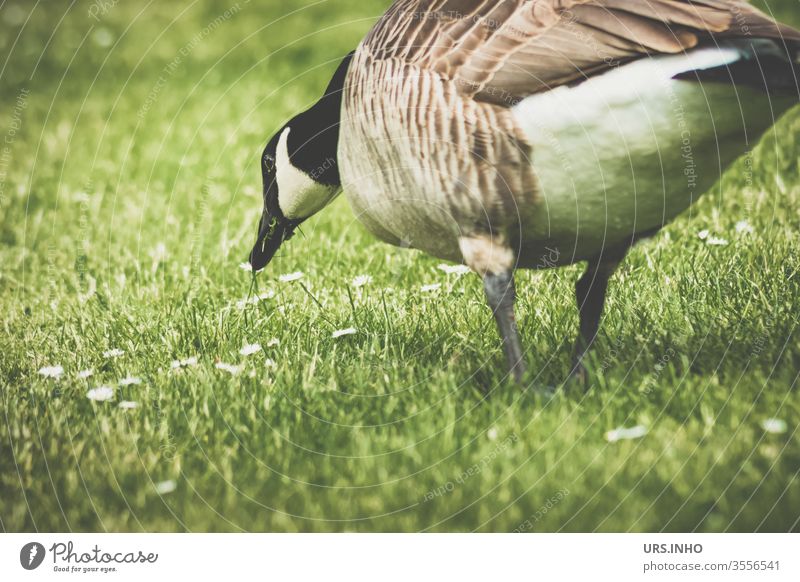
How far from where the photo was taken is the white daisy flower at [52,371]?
107 inches

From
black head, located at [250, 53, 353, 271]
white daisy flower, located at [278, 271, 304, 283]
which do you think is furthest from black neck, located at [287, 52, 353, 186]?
white daisy flower, located at [278, 271, 304, 283]

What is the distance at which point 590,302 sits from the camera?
260cm

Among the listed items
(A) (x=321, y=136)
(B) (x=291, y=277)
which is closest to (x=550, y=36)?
(A) (x=321, y=136)

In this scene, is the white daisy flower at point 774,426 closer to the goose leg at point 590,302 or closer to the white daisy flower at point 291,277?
the goose leg at point 590,302

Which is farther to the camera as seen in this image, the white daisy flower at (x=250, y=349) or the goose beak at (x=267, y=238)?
the goose beak at (x=267, y=238)

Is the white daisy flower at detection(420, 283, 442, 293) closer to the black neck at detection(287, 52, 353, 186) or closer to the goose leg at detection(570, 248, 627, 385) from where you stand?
the black neck at detection(287, 52, 353, 186)

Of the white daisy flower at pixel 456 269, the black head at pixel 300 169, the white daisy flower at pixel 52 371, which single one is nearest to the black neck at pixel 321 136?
the black head at pixel 300 169

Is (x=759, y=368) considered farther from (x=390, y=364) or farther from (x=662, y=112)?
(x=390, y=364)

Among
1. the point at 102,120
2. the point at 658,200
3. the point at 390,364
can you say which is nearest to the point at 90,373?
the point at 390,364

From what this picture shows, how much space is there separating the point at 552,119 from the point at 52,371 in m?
1.69

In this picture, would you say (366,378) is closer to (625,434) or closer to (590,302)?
(590,302)

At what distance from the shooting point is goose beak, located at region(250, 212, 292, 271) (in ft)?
10.2

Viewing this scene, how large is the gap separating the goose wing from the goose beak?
944mm

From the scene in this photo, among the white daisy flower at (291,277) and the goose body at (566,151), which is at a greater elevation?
the goose body at (566,151)
